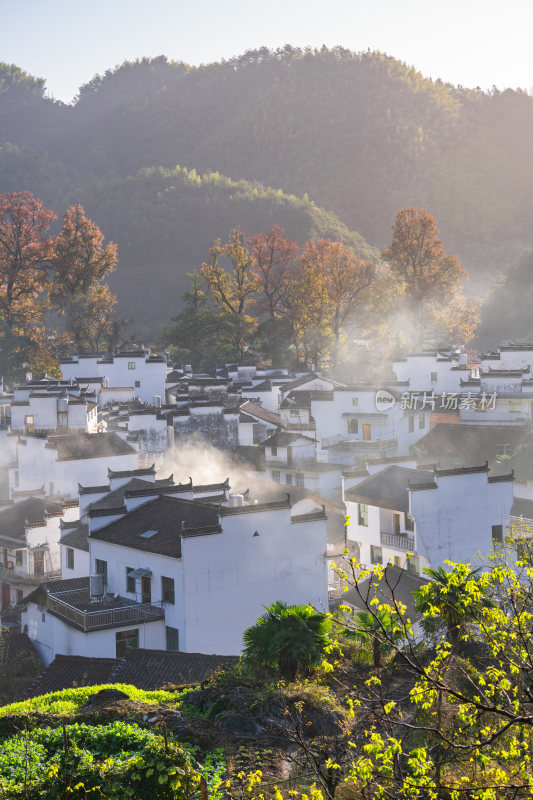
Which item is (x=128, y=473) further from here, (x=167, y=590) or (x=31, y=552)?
(x=167, y=590)

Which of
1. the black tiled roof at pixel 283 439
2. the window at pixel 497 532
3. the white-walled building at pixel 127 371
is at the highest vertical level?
the white-walled building at pixel 127 371

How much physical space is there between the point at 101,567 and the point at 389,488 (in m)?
10.3

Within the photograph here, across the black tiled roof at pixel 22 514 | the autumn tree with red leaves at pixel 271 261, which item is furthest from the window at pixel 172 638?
the autumn tree with red leaves at pixel 271 261

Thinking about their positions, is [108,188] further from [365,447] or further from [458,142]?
[365,447]

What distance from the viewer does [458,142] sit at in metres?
141

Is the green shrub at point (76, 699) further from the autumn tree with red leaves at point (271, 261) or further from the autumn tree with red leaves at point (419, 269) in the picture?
the autumn tree with red leaves at point (419, 269)

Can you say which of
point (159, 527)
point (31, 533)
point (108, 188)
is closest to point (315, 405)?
point (31, 533)

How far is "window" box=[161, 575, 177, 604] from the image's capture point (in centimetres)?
2092

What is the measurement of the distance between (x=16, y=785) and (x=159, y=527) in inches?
523

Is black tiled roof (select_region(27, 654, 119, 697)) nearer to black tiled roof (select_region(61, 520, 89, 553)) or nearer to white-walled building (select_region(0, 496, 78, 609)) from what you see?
black tiled roof (select_region(61, 520, 89, 553))

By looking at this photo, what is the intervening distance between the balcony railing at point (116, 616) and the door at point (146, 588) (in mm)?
337

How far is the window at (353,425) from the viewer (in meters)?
44.2

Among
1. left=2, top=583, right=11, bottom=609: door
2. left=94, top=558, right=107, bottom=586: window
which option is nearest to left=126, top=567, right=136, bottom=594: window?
left=94, top=558, right=107, bottom=586: window

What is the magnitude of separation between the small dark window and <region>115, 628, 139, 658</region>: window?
39.9 inches
